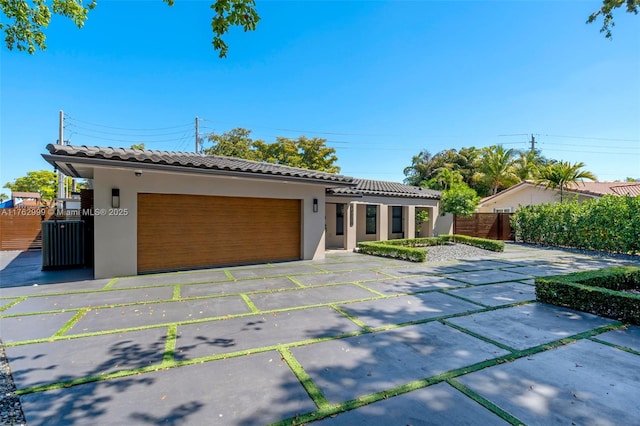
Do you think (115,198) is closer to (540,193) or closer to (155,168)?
(155,168)

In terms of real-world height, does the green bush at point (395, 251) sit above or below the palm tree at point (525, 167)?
below

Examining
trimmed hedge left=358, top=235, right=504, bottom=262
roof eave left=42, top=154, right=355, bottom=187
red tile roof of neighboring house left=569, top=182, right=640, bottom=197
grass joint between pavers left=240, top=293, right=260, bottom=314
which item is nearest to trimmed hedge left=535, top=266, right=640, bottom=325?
trimmed hedge left=358, top=235, right=504, bottom=262

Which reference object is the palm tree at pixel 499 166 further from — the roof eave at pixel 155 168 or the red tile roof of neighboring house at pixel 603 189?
the roof eave at pixel 155 168

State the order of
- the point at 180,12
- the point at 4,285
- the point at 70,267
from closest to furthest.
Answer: the point at 4,285
the point at 180,12
the point at 70,267

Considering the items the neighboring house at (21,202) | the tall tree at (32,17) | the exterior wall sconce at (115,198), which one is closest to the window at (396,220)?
the exterior wall sconce at (115,198)

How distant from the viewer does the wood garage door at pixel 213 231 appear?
28.5 feet

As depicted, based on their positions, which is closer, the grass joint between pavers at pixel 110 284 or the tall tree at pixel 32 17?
the tall tree at pixel 32 17

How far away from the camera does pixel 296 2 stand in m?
10.4

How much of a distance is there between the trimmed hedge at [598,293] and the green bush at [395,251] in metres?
4.72

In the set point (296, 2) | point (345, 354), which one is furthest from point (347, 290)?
point (296, 2)

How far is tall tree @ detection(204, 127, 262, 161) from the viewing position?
97.6ft

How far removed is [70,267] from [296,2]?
11.9 m

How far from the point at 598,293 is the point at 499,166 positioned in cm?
2683

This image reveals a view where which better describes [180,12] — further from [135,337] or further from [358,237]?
[358,237]
